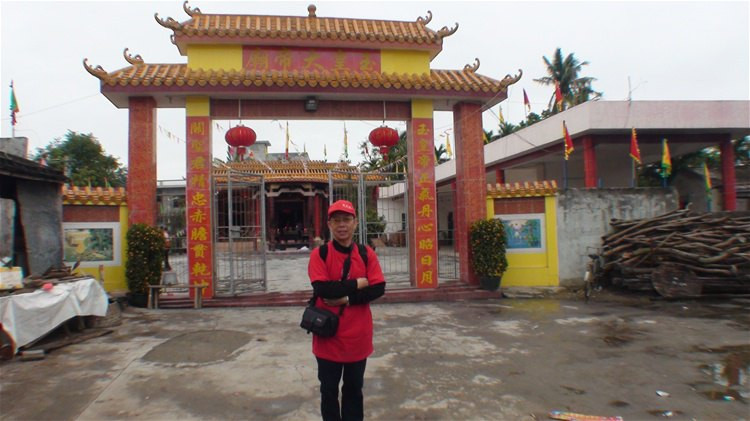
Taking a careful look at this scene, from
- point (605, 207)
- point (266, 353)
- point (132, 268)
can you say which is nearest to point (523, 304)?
point (605, 207)

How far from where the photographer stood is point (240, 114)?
25.1 feet

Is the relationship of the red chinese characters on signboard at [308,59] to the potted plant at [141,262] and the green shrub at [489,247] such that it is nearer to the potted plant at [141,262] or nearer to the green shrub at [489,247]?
the potted plant at [141,262]

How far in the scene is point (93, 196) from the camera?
23.1ft

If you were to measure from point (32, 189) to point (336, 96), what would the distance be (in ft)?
15.9

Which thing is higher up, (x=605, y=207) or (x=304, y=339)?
(x=605, y=207)

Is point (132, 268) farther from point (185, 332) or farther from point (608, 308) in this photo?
point (608, 308)

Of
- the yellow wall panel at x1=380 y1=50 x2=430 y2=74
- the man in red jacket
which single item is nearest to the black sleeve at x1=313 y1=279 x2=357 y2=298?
the man in red jacket

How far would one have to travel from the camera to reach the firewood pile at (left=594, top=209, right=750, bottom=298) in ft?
23.6

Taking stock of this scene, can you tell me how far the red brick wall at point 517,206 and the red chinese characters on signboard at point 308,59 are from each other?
11.7 feet

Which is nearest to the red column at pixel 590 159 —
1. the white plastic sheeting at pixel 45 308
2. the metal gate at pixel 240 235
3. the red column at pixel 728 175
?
the red column at pixel 728 175

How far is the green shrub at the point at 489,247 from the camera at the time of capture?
777 centimetres

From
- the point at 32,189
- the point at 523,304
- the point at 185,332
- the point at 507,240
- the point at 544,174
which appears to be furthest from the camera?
the point at 544,174

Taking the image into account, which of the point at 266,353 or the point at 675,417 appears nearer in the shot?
the point at 675,417

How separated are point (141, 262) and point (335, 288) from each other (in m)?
5.64
